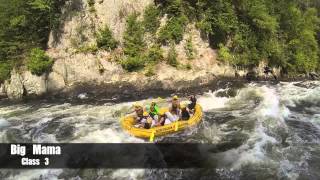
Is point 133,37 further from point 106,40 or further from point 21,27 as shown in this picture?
point 21,27

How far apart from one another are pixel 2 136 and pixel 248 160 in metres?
9.04

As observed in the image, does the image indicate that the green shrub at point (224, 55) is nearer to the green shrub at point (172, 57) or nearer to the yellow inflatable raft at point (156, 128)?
the green shrub at point (172, 57)

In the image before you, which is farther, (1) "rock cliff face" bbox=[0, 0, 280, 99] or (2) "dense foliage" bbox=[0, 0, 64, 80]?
(2) "dense foliage" bbox=[0, 0, 64, 80]

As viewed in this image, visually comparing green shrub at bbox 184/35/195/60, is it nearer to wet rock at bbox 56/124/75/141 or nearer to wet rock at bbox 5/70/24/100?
wet rock at bbox 56/124/75/141

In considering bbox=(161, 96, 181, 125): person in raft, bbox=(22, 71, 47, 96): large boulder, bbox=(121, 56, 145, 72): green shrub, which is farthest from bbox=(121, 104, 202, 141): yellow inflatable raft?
bbox=(22, 71, 47, 96): large boulder

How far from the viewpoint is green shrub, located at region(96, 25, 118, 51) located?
22.3 meters

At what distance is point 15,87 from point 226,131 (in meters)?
11.0

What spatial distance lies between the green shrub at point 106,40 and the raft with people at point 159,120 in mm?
5686

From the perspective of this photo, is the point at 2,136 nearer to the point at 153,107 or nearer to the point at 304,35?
the point at 153,107

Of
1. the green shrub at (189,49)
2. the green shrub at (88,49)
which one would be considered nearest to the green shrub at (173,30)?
the green shrub at (189,49)

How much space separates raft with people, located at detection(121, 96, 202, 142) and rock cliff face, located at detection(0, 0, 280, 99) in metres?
3.78

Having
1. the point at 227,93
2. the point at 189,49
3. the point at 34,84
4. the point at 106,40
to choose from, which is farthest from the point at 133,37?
the point at 227,93

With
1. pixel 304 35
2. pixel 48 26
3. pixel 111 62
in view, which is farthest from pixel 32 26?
pixel 304 35

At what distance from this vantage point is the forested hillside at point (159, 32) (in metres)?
21.9
